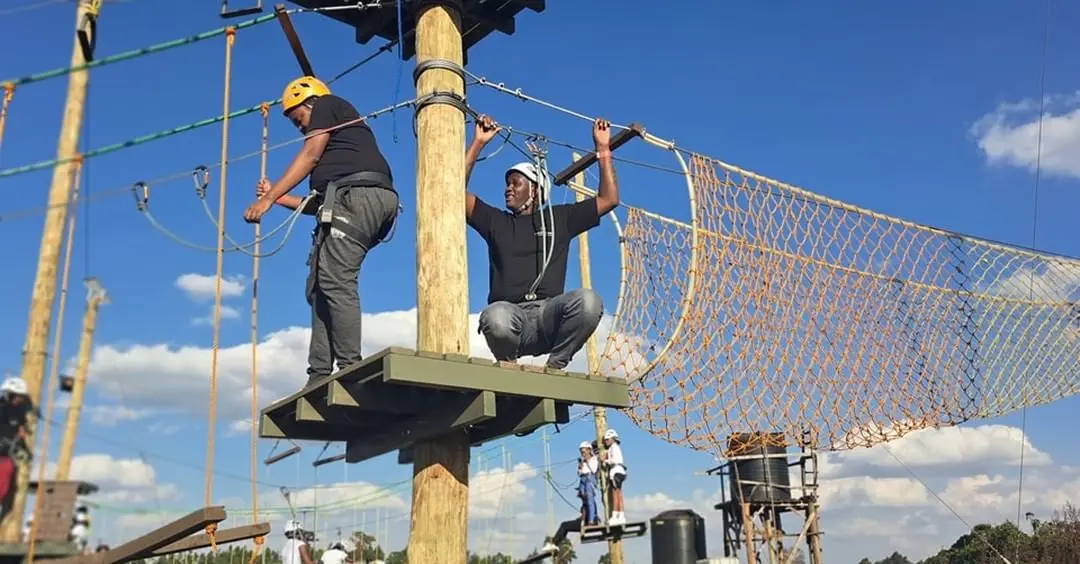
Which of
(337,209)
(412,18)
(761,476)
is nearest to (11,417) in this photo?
(337,209)

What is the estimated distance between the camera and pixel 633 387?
8945mm

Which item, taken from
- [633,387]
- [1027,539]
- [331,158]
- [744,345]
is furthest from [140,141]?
[1027,539]

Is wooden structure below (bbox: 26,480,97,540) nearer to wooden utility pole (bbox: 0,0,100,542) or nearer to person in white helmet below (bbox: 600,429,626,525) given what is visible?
wooden utility pole (bbox: 0,0,100,542)

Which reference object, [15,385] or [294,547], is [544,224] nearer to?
[15,385]

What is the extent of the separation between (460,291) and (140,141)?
164 cm

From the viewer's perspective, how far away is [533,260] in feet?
17.4

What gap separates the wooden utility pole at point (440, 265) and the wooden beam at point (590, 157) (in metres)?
1.03

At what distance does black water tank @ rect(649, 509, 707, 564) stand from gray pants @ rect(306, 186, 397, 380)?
7.44m

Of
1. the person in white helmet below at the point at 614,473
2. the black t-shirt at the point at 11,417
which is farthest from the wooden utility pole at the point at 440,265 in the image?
the person in white helmet below at the point at 614,473

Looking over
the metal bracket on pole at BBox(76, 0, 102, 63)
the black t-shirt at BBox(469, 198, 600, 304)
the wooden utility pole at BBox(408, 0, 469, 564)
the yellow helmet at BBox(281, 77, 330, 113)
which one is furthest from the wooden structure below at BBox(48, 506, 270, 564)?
the yellow helmet at BBox(281, 77, 330, 113)

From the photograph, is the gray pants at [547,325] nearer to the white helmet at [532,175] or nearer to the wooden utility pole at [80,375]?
the white helmet at [532,175]

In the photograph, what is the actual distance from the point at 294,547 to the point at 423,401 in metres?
4.84

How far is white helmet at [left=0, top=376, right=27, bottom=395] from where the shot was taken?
2.41 meters

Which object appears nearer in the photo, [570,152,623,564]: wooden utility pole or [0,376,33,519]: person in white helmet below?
[0,376,33,519]: person in white helmet below
